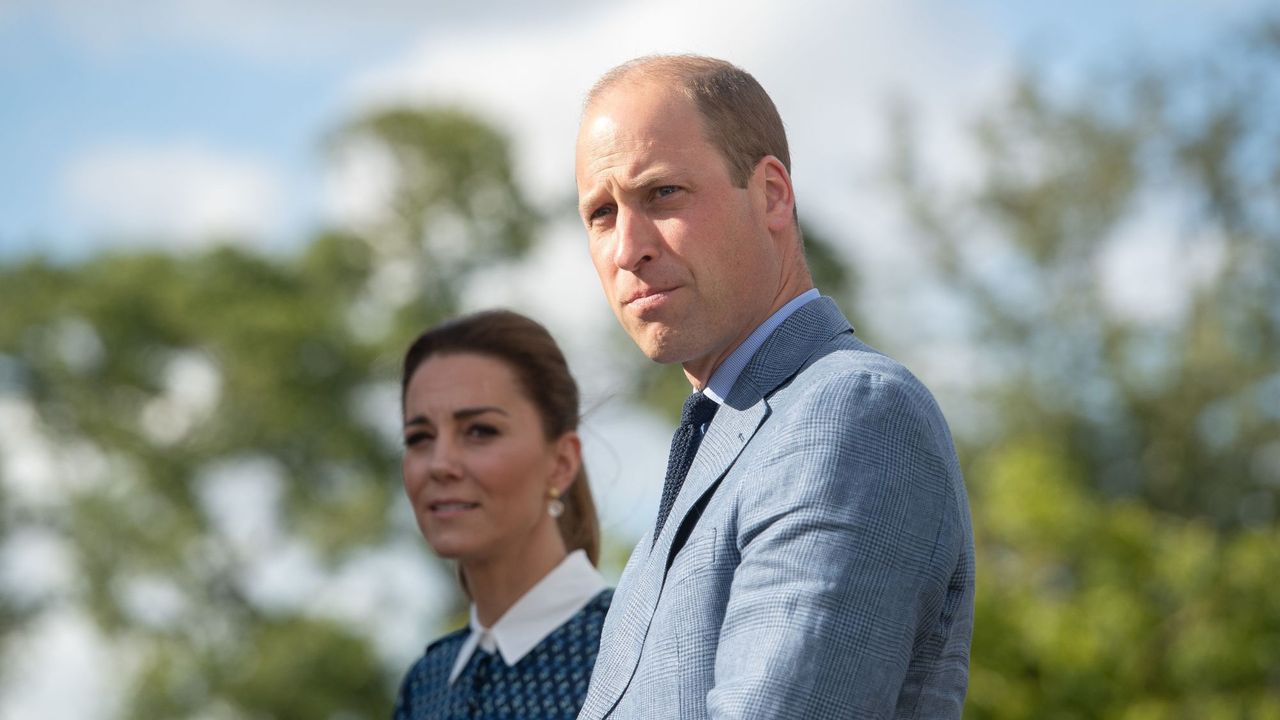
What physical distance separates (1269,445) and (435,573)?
434 inches

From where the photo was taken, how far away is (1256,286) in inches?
867

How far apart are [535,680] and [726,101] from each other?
2.07 m

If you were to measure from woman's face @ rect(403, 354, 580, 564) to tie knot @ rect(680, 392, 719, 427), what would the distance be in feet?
5.72

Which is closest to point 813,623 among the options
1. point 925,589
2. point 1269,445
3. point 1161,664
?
point 925,589

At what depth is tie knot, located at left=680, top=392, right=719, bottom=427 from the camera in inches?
86.4

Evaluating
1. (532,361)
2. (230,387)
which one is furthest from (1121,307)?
(532,361)

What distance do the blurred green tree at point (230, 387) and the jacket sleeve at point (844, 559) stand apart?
64.5 ft

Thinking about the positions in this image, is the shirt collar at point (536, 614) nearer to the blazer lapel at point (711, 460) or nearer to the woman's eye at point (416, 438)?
the woman's eye at point (416, 438)

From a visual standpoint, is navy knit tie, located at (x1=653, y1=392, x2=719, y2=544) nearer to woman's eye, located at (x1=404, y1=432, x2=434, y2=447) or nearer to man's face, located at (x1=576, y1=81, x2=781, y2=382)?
man's face, located at (x1=576, y1=81, x2=781, y2=382)

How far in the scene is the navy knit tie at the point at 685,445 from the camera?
2.20 metres

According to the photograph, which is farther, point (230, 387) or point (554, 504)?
point (230, 387)

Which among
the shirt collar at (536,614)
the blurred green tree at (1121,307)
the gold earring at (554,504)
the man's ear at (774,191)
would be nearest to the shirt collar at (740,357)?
the man's ear at (774,191)

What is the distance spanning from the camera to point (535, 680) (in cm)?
384

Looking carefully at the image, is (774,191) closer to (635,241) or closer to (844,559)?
(635,241)
